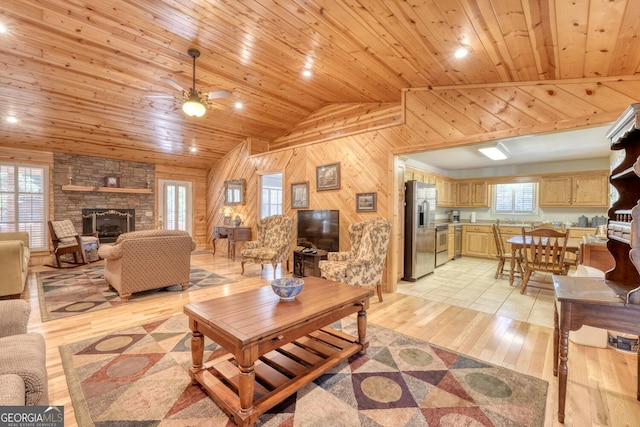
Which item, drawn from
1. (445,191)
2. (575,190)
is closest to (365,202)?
(445,191)

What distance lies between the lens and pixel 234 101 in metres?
5.37

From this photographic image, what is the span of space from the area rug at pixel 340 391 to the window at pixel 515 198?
6.34 metres

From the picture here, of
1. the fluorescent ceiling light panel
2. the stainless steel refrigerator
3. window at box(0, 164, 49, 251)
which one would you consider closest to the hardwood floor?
the stainless steel refrigerator

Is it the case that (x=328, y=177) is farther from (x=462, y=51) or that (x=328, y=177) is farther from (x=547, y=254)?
(x=547, y=254)

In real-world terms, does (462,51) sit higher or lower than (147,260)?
higher

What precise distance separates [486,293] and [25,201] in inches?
369

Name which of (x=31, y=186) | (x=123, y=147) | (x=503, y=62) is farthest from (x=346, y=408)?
(x=31, y=186)

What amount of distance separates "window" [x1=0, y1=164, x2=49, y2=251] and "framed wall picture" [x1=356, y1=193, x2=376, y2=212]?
7.06 m

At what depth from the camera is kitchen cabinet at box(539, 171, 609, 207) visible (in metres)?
5.96

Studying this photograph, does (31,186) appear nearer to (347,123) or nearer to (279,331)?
(347,123)

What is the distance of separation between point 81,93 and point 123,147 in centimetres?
229

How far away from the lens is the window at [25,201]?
6027mm

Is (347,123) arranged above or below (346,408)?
above

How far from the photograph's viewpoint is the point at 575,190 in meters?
6.25
